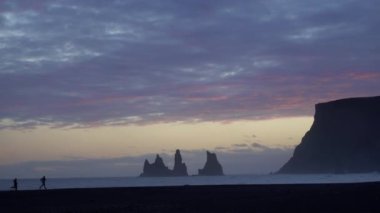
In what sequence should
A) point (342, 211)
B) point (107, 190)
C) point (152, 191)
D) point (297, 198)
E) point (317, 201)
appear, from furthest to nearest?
point (107, 190)
point (152, 191)
point (297, 198)
point (317, 201)
point (342, 211)

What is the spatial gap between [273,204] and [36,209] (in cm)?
1604

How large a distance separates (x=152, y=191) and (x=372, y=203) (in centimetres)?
2662

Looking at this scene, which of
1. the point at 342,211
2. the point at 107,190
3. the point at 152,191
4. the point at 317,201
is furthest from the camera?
the point at 107,190

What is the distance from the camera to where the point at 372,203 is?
115ft

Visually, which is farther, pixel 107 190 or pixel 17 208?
pixel 107 190

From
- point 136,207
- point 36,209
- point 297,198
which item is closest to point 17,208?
point 36,209

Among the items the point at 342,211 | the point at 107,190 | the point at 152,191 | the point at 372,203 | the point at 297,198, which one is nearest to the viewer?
the point at 342,211

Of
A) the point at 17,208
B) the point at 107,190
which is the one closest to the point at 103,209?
the point at 17,208

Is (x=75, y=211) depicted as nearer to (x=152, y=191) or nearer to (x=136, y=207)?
(x=136, y=207)

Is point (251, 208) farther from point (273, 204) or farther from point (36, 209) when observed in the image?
point (36, 209)

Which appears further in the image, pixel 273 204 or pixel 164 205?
pixel 164 205

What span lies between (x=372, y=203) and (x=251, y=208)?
7.32 m

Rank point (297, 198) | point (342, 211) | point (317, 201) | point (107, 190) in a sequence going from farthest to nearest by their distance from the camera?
point (107, 190) < point (297, 198) < point (317, 201) < point (342, 211)

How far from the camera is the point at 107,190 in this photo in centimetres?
6066
